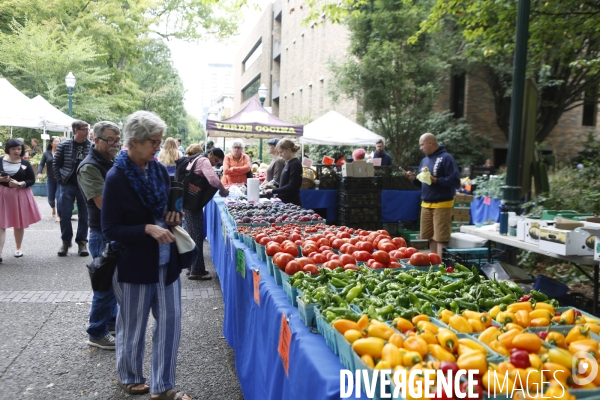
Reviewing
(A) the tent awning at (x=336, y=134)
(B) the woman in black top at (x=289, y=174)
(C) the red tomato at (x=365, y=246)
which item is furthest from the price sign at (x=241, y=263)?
(A) the tent awning at (x=336, y=134)

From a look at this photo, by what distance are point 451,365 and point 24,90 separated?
2778 cm

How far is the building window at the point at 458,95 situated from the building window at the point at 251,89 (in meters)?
34.3

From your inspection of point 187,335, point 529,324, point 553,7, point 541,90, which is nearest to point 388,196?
point 553,7

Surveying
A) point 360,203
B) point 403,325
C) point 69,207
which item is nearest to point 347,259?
point 403,325

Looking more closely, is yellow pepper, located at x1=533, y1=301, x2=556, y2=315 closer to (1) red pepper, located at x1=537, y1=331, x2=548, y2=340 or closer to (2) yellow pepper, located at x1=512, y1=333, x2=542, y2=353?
(1) red pepper, located at x1=537, y1=331, x2=548, y2=340

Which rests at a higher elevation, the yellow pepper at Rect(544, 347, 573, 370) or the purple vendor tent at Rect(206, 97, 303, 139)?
the purple vendor tent at Rect(206, 97, 303, 139)

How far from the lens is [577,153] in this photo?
2428 centimetres

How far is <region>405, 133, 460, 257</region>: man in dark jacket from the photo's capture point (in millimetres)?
7598

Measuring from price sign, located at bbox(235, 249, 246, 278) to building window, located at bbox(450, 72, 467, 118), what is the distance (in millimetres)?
19445

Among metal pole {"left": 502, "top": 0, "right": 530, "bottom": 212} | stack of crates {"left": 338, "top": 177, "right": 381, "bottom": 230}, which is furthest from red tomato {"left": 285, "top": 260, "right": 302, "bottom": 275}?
stack of crates {"left": 338, "top": 177, "right": 381, "bottom": 230}

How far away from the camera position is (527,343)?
1.89m

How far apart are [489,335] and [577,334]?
35cm

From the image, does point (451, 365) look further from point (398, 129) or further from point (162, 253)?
point (398, 129)

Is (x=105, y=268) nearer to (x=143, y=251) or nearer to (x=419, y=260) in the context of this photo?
(x=143, y=251)
